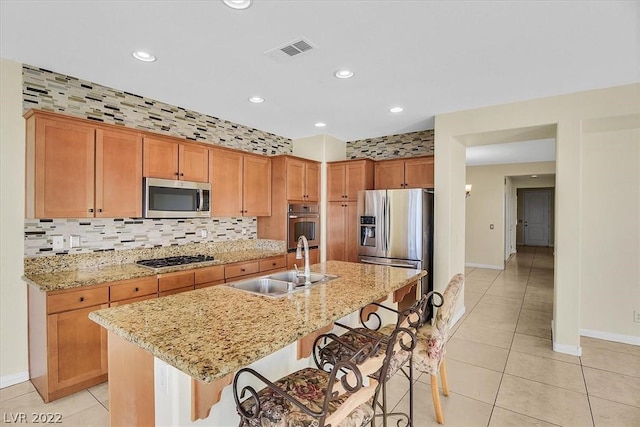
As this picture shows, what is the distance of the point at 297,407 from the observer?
51.9 inches

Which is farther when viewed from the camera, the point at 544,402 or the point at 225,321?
the point at 544,402

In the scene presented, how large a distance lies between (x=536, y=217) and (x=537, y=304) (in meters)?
9.27

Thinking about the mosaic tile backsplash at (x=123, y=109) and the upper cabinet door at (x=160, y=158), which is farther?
the upper cabinet door at (x=160, y=158)

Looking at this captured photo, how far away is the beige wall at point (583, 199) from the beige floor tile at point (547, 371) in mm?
368

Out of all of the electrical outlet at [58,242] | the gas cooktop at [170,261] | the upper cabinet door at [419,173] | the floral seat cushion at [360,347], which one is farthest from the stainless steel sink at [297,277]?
the upper cabinet door at [419,173]

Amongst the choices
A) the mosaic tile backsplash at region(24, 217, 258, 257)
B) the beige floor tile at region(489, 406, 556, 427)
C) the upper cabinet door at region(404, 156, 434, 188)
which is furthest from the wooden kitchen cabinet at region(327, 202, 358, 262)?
the beige floor tile at region(489, 406, 556, 427)

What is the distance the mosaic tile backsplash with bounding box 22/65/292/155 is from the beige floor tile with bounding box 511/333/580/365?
13.6 feet

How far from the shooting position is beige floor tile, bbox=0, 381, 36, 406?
7.93 feet

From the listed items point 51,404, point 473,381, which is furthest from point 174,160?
point 473,381

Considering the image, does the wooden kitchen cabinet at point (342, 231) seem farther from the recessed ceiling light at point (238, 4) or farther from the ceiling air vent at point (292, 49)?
the recessed ceiling light at point (238, 4)

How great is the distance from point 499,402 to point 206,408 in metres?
2.26

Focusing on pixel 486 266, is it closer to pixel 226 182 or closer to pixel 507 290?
pixel 507 290

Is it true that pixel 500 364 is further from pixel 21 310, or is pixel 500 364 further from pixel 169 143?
pixel 21 310

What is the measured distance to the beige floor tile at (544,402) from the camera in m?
2.23
